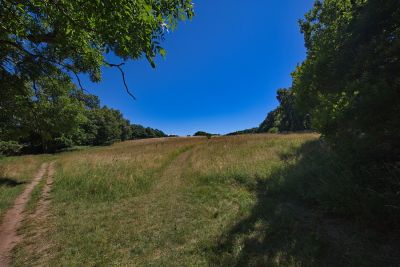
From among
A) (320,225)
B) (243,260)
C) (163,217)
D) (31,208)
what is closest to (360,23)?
(320,225)

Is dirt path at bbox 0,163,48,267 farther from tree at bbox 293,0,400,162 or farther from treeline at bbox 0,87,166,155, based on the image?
tree at bbox 293,0,400,162

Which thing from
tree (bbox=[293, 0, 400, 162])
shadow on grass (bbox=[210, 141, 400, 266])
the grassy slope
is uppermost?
tree (bbox=[293, 0, 400, 162])

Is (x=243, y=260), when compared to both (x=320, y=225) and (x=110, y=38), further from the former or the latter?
(x=110, y=38)

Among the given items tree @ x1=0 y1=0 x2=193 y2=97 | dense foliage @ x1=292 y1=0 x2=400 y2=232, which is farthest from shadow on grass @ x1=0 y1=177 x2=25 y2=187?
dense foliage @ x1=292 y1=0 x2=400 y2=232

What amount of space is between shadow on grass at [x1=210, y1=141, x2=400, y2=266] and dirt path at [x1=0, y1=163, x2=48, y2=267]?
16.5 feet

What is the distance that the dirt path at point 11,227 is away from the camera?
17.5 feet

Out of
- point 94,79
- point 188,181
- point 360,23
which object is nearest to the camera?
point 360,23

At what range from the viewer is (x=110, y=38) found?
353cm

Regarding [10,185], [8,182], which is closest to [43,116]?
[10,185]

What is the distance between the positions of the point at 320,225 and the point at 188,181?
241 inches

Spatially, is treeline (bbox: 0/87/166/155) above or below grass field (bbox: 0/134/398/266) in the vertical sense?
above

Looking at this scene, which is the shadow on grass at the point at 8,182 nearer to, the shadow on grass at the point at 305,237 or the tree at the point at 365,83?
the shadow on grass at the point at 305,237

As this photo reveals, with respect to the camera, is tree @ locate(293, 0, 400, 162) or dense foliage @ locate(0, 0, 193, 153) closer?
dense foliage @ locate(0, 0, 193, 153)

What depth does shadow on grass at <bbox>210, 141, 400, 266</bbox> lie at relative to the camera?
4186 millimetres
